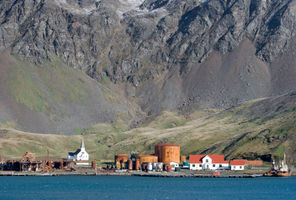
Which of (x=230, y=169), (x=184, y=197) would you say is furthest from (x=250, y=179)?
(x=184, y=197)

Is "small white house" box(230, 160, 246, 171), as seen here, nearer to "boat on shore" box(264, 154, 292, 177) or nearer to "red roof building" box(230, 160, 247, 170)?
"red roof building" box(230, 160, 247, 170)

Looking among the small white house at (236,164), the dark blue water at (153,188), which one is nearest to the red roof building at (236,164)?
the small white house at (236,164)

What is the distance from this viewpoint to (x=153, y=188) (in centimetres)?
14938

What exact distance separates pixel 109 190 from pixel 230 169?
2394 inches

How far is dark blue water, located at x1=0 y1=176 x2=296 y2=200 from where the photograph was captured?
131 m

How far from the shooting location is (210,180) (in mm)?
174625

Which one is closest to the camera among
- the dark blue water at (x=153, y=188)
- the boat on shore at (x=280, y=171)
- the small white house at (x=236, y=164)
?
the dark blue water at (x=153, y=188)

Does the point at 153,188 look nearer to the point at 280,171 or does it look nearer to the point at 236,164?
the point at 280,171

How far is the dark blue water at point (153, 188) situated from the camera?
5170 inches

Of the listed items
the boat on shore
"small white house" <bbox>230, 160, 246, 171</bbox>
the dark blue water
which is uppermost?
"small white house" <bbox>230, 160, 246, 171</bbox>

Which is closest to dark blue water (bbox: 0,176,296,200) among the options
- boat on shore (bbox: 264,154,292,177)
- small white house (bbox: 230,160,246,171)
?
boat on shore (bbox: 264,154,292,177)

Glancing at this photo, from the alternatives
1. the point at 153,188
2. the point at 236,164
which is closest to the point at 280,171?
the point at 236,164

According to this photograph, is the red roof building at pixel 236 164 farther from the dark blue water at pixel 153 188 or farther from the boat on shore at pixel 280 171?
the dark blue water at pixel 153 188

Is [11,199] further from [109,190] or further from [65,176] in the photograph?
[65,176]
